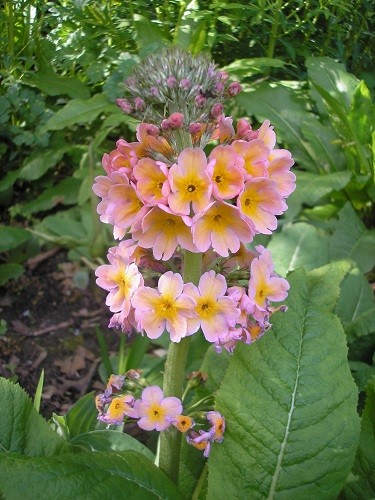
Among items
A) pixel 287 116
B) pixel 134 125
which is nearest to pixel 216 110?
pixel 134 125

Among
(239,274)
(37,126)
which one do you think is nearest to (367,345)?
(239,274)

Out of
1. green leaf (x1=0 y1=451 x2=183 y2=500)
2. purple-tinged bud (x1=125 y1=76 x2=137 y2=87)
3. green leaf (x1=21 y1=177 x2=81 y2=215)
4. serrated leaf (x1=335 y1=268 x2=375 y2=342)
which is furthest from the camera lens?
green leaf (x1=21 y1=177 x2=81 y2=215)

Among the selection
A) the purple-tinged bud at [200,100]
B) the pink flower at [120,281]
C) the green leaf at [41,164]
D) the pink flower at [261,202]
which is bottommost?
the green leaf at [41,164]

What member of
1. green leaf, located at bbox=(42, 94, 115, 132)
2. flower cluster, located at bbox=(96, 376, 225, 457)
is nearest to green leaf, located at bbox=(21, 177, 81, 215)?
green leaf, located at bbox=(42, 94, 115, 132)

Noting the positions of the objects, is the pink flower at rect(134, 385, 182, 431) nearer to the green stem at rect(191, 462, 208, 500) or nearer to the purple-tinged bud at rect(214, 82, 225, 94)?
the green stem at rect(191, 462, 208, 500)

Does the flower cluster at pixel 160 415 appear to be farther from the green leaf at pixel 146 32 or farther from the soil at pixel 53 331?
the green leaf at pixel 146 32

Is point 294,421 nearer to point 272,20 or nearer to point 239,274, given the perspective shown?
point 239,274

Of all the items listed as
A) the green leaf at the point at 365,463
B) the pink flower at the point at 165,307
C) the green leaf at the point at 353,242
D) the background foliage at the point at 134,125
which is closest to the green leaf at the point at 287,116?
the background foliage at the point at 134,125

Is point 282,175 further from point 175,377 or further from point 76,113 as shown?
point 76,113
